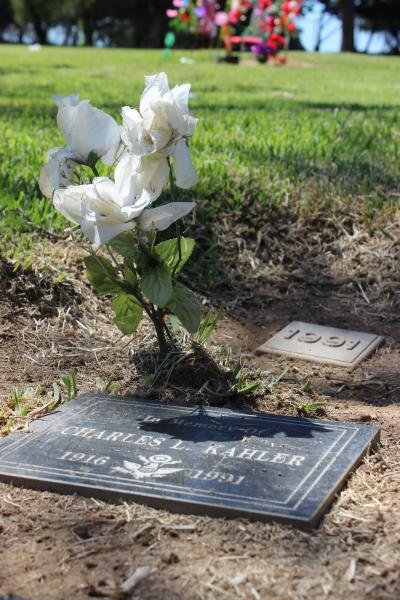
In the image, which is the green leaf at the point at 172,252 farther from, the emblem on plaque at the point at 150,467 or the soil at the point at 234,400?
the emblem on plaque at the point at 150,467

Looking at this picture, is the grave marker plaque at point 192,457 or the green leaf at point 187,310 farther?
the green leaf at point 187,310

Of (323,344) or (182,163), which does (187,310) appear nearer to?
(182,163)

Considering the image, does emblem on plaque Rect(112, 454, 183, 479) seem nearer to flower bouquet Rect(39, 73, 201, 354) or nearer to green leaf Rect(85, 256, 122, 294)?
flower bouquet Rect(39, 73, 201, 354)

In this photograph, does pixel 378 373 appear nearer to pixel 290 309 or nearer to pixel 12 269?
pixel 290 309

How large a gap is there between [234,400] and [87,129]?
926 mm

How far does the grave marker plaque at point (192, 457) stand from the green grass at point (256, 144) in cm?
140

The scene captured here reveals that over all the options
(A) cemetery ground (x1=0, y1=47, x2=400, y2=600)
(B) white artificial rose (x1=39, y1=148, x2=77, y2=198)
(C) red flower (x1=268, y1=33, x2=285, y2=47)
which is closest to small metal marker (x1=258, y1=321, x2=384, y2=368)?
(A) cemetery ground (x1=0, y1=47, x2=400, y2=600)

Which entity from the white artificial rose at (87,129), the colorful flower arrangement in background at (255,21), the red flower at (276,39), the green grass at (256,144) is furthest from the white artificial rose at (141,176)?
the red flower at (276,39)

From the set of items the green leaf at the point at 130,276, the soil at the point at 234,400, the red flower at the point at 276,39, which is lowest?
the soil at the point at 234,400

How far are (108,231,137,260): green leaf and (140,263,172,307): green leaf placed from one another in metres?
0.07

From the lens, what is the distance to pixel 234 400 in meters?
2.72

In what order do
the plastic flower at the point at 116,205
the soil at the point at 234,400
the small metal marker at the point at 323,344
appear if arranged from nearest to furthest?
1. the soil at the point at 234,400
2. the plastic flower at the point at 116,205
3. the small metal marker at the point at 323,344

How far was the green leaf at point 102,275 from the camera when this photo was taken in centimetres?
268

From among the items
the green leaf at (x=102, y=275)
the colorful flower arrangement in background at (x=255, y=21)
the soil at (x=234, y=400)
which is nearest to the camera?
Answer: the soil at (x=234, y=400)
